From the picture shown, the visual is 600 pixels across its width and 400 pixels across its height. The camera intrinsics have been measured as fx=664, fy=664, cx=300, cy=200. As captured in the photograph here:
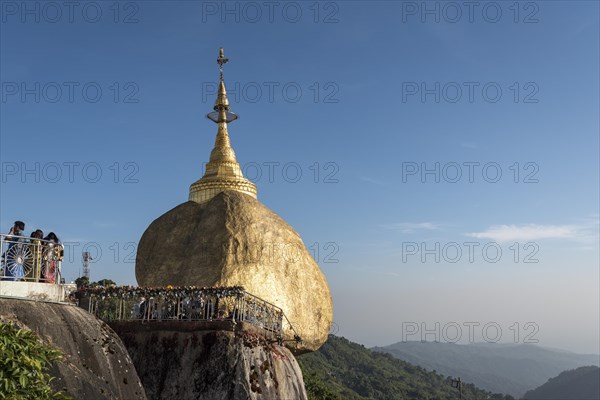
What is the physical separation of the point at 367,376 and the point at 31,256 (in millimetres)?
106021

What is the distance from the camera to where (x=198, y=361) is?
21.7 m

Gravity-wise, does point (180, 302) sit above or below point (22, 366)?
above

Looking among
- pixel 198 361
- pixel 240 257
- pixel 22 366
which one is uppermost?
pixel 240 257

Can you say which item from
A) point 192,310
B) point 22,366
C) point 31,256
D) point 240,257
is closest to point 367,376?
point 240,257

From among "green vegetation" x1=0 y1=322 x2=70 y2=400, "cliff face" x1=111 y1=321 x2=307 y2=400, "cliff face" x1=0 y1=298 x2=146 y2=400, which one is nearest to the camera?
"green vegetation" x1=0 y1=322 x2=70 y2=400

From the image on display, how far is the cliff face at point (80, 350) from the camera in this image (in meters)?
15.1

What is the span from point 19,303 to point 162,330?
24.3 feet

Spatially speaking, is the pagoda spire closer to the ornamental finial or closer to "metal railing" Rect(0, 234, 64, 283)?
the ornamental finial

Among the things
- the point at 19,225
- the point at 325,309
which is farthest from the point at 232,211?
the point at 19,225

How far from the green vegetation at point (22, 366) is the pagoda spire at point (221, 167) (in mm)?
19404

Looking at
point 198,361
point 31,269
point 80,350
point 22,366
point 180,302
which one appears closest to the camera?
point 22,366

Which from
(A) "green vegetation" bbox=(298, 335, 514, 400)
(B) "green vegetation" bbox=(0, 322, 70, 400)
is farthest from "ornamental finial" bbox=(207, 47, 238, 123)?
(A) "green vegetation" bbox=(298, 335, 514, 400)

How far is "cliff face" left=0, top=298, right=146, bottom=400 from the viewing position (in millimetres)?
15117

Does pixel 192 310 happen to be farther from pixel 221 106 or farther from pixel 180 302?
pixel 221 106
